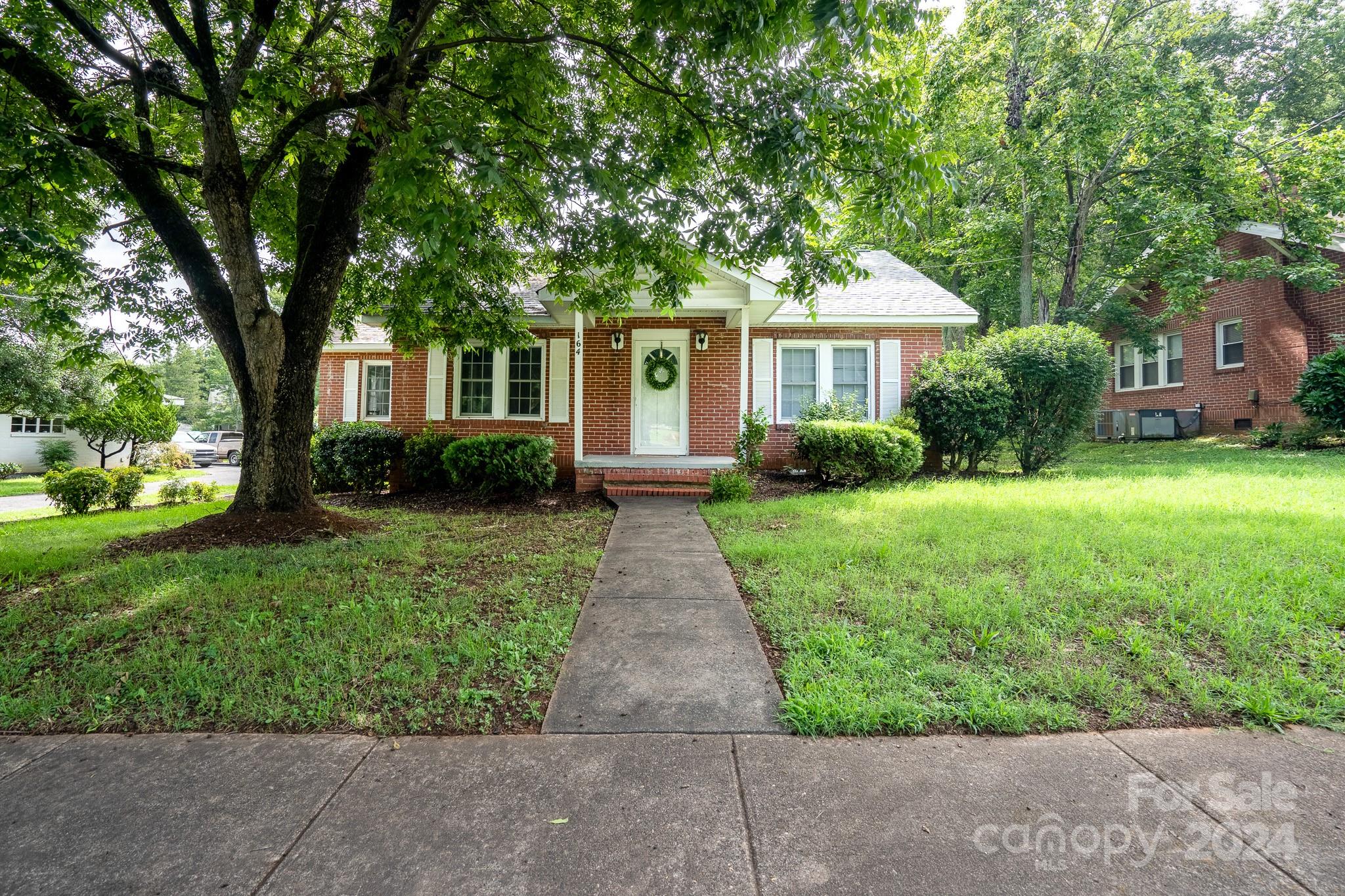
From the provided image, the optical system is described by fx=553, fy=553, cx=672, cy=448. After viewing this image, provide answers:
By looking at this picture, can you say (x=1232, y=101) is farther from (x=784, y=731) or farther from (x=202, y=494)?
(x=202, y=494)

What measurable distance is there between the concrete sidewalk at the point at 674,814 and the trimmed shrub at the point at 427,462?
7.52m

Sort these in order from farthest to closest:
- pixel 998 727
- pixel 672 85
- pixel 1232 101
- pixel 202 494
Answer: pixel 1232 101, pixel 202 494, pixel 672 85, pixel 998 727

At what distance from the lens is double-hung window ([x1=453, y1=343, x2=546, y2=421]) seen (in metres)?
11.2

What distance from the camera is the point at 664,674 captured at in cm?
290

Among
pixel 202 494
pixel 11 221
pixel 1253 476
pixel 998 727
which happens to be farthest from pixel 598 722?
pixel 202 494

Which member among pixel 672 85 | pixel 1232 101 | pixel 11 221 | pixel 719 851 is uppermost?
pixel 1232 101

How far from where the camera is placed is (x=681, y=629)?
11.4ft

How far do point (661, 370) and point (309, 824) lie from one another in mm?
9426

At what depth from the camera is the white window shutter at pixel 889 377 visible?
10.9 meters

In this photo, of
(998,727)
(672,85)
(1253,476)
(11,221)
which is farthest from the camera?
(1253,476)

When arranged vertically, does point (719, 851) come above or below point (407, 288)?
below

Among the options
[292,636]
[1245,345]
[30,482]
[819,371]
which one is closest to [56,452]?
[30,482]

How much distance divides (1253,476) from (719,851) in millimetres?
10252

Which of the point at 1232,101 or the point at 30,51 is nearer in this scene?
the point at 30,51
